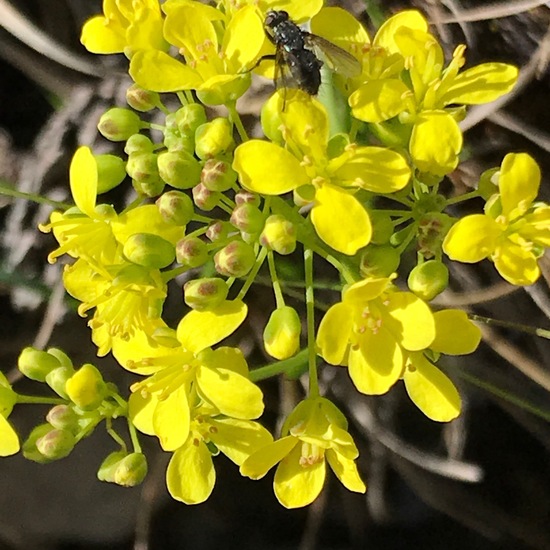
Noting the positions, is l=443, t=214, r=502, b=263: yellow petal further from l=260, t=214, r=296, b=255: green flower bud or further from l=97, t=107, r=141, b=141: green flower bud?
l=97, t=107, r=141, b=141: green flower bud

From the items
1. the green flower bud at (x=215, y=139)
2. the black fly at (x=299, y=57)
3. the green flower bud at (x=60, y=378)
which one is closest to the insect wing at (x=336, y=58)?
the black fly at (x=299, y=57)

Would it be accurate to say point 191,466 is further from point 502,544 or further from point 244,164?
point 502,544

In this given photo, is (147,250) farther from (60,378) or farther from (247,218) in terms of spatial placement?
(60,378)

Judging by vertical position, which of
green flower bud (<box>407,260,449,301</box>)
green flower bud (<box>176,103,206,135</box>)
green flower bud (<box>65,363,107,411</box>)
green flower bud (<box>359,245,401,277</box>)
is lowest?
Answer: green flower bud (<box>65,363,107,411</box>)

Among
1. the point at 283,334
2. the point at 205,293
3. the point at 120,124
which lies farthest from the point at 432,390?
the point at 120,124

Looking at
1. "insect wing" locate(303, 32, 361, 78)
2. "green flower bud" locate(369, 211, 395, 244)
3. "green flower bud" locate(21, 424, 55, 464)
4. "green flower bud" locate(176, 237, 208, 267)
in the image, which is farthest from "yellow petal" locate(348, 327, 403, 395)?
"green flower bud" locate(21, 424, 55, 464)

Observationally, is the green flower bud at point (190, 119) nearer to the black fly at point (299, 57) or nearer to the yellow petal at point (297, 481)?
the black fly at point (299, 57)
